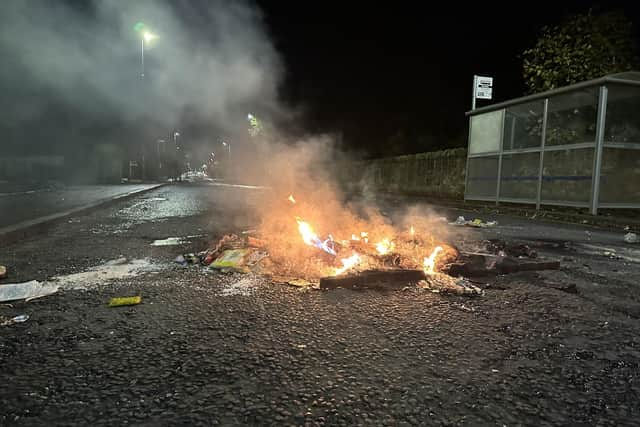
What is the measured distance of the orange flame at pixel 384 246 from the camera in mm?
4097

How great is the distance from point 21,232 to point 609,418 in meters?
6.83

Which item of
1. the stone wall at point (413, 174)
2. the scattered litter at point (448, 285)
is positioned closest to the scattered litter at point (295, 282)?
the scattered litter at point (448, 285)

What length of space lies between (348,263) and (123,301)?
6.40 ft

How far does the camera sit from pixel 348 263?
3.78 meters

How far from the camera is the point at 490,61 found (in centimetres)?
1847

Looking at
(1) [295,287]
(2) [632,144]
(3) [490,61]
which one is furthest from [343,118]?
(1) [295,287]

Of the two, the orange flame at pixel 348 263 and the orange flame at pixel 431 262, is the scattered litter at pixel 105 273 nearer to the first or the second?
the orange flame at pixel 348 263

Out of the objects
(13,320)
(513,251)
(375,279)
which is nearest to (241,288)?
(375,279)

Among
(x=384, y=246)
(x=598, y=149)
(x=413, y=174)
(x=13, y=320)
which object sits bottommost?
(x=13, y=320)

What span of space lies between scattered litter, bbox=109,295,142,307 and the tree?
11.8m

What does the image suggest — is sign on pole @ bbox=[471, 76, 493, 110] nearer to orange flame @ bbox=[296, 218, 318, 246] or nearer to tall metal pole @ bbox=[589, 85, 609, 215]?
tall metal pole @ bbox=[589, 85, 609, 215]

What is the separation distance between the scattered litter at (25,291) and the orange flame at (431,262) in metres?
3.20

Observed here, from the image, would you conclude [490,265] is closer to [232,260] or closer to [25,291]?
[232,260]

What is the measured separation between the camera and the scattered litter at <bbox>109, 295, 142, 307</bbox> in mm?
2796
